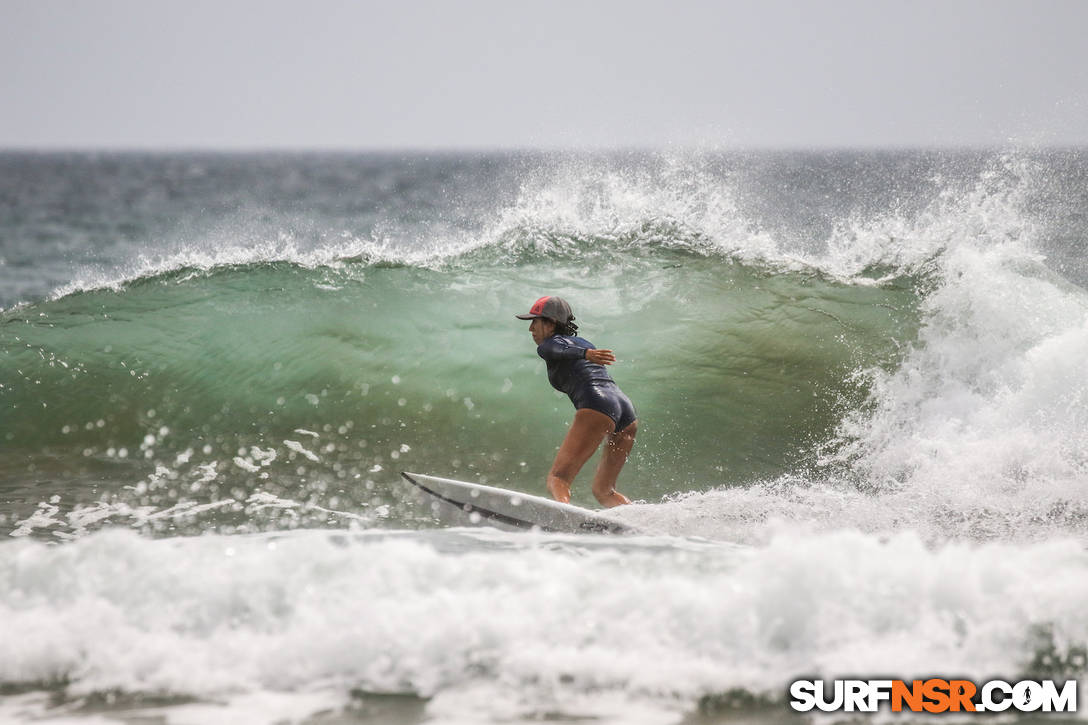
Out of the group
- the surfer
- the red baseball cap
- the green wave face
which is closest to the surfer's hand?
the surfer

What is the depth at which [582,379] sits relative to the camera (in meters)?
5.02

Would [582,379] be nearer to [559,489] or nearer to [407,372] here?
[559,489]

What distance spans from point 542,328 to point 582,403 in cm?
51

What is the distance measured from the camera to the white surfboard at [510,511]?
4410mm

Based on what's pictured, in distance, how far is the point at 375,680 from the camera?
9.38 feet

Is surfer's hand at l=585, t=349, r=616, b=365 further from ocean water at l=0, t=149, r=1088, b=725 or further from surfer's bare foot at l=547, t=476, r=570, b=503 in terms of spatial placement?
ocean water at l=0, t=149, r=1088, b=725

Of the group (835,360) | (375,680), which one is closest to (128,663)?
(375,680)

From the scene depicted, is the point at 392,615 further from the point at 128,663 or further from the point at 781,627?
the point at 781,627

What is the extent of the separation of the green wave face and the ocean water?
3 centimetres

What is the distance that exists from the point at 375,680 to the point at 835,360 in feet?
18.7

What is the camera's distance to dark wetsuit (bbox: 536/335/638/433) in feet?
16.3

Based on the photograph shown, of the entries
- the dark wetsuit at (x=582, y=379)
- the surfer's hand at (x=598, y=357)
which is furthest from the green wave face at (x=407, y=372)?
the surfer's hand at (x=598, y=357)

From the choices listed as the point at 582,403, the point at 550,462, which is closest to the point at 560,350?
the point at 582,403

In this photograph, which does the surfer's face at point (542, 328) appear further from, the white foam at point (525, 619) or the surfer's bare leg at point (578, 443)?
the white foam at point (525, 619)
